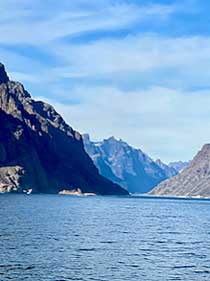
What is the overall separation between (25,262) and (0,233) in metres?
30.7

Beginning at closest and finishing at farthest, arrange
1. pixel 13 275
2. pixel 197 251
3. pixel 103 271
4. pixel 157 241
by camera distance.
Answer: pixel 13 275 < pixel 103 271 < pixel 197 251 < pixel 157 241

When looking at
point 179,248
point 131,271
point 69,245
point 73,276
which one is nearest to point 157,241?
point 179,248

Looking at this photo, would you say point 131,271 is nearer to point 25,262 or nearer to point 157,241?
point 25,262

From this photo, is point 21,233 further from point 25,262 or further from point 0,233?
point 25,262

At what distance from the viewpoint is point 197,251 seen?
77.3 m

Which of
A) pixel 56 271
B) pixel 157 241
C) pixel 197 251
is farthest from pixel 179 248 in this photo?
pixel 56 271

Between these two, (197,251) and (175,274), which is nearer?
(175,274)

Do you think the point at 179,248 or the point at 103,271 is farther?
the point at 179,248

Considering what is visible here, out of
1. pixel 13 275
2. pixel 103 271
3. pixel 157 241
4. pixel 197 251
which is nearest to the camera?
pixel 13 275

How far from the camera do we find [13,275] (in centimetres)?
5456

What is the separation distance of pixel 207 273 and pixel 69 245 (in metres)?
23.4

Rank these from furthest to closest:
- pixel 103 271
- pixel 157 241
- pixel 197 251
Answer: pixel 157 241 < pixel 197 251 < pixel 103 271

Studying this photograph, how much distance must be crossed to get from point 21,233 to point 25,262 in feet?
99.0

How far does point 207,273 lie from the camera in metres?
60.6
